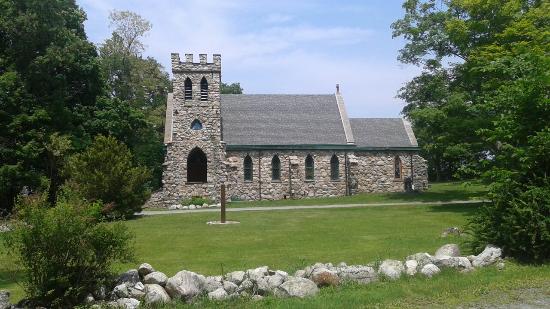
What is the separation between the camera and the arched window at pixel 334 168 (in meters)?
40.9

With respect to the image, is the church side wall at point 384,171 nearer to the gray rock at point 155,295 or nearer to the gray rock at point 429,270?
the gray rock at point 429,270

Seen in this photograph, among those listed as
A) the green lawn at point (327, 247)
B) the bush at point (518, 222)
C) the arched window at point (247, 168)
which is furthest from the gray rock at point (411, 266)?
the arched window at point (247, 168)

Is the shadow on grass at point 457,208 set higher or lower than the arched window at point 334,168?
lower

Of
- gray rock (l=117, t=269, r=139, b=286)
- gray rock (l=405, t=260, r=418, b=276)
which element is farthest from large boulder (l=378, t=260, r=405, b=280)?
gray rock (l=117, t=269, r=139, b=286)

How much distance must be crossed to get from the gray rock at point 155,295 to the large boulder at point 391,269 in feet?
14.8

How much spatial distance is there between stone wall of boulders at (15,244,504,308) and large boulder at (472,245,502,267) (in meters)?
1.38

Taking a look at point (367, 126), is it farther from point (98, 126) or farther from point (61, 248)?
point (61, 248)

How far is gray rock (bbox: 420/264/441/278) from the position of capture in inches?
454

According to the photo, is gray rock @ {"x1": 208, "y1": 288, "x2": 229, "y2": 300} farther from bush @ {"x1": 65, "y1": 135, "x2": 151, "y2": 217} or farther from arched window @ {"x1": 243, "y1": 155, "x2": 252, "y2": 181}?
arched window @ {"x1": 243, "y1": 155, "x2": 252, "y2": 181}

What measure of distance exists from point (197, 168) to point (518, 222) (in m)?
30.4

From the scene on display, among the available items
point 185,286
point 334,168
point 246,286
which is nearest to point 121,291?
point 185,286

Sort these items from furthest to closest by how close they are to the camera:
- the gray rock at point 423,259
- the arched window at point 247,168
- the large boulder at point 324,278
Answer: the arched window at point 247,168 → the gray rock at point 423,259 → the large boulder at point 324,278

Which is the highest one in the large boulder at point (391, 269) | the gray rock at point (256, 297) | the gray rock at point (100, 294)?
the large boulder at point (391, 269)

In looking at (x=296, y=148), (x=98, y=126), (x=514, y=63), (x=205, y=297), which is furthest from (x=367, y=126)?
(x=205, y=297)
